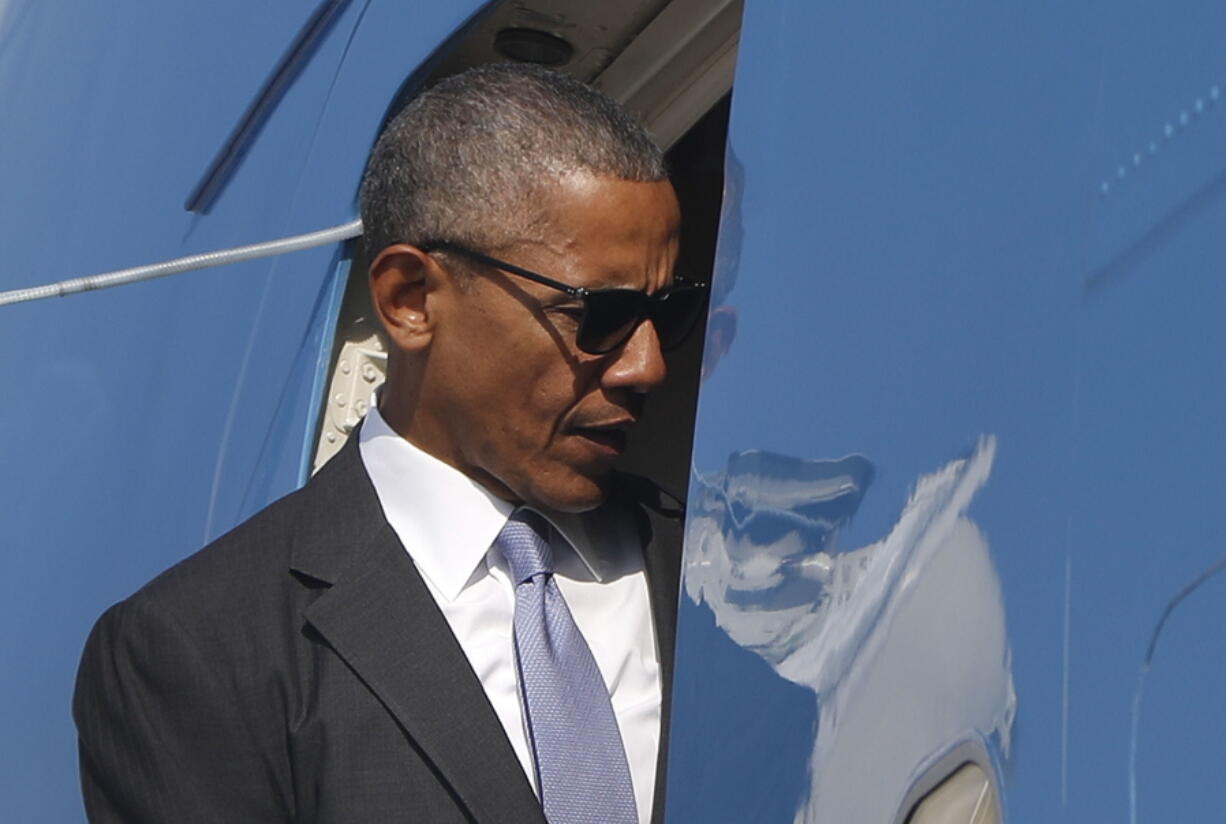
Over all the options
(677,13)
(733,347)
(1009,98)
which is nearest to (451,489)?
(733,347)

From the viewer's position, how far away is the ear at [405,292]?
190 centimetres

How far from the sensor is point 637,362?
1806 mm

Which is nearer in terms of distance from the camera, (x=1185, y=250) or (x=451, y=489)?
(x=1185, y=250)

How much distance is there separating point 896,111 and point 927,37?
0.06m

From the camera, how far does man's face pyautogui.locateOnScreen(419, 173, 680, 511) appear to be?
1.80m

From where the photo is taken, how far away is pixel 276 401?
6.98 feet

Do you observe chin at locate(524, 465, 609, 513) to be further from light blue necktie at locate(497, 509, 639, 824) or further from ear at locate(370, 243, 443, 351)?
ear at locate(370, 243, 443, 351)

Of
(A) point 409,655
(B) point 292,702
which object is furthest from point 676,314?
(B) point 292,702

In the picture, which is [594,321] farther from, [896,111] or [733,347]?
[896,111]

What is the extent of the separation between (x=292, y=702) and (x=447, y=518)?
10.3 inches

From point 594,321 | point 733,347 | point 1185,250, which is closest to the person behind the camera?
point 1185,250

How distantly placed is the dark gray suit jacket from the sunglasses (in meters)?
0.28

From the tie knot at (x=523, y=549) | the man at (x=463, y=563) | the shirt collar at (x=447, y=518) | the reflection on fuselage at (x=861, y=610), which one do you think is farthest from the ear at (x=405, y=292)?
the reflection on fuselage at (x=861, y=610)

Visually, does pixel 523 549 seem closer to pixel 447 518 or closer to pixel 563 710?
pixel 447 518
